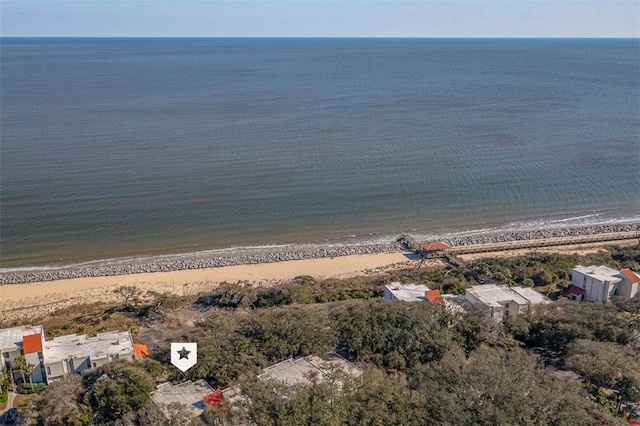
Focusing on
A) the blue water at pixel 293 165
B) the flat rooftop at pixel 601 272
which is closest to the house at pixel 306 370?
the flat rooftop at pixel 601 272

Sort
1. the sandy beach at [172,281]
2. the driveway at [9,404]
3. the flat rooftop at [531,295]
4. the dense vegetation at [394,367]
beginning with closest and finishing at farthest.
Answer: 1. the dense vegetation at [394,367]
2. the driveway at [9,404]
3. the flat rooftop at [531,295]
4. the sandy beach at [172,281]

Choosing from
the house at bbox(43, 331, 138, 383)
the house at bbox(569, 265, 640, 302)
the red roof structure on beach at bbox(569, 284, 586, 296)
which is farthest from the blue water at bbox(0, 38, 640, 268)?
the house at bbox(43, 331, 138, 383)

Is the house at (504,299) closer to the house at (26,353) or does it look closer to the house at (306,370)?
the house at (306,370)

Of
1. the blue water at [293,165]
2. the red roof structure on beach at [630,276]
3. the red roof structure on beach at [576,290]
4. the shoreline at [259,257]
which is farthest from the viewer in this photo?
the blue water at [293,165]

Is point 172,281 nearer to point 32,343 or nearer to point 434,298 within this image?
point 32,343

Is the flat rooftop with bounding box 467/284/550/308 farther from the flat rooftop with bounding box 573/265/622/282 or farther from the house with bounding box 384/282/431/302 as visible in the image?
the flat rooftop with bounding box 573/265/622/282

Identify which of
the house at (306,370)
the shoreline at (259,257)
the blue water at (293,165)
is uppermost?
the blue water at (293,165)

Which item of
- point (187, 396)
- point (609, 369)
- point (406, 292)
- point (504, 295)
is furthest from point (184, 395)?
point (504, 295)
